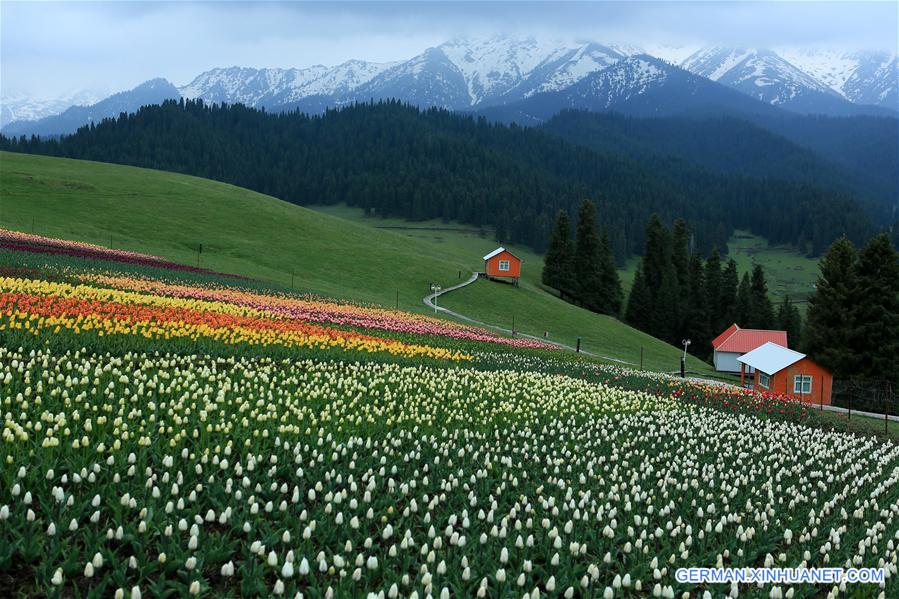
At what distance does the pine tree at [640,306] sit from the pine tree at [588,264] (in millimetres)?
4464

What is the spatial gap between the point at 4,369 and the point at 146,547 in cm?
738

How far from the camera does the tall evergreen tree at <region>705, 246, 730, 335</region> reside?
93.8 metres

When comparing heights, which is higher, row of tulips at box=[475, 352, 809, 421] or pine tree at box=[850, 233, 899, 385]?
pine tree at box=[850, 233, 899, 385]

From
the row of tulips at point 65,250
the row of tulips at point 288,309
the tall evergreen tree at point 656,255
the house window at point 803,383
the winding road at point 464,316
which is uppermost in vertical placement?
the tall evergreen tree at point 656,255

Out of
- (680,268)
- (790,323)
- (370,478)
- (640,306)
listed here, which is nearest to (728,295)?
(680,268)

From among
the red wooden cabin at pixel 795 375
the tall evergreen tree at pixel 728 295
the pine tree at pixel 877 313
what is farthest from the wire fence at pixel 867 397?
Result: the tall evergreen tree at pixel 728 295

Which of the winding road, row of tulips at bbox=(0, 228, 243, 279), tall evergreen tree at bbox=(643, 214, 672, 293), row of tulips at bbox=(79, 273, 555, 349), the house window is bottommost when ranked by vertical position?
the house window

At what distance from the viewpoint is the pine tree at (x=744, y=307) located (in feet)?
296

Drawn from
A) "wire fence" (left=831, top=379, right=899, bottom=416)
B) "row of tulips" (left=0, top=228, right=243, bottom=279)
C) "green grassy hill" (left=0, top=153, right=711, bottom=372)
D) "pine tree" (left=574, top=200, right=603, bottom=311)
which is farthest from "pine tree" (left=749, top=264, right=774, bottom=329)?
"row of tulips" (left=0, top=228, right=243, bottom=279)

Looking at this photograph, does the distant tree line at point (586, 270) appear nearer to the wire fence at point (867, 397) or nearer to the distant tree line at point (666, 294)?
the distant tree line at point (666, 294)

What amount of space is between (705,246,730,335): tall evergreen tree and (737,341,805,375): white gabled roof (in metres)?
52.2

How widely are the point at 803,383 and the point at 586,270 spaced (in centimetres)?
4984

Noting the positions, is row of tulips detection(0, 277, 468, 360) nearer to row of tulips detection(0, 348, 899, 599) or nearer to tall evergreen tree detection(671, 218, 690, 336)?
row of tulips detection(0, 348, 899, 599)

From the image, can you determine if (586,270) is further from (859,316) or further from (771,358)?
(771,358)
